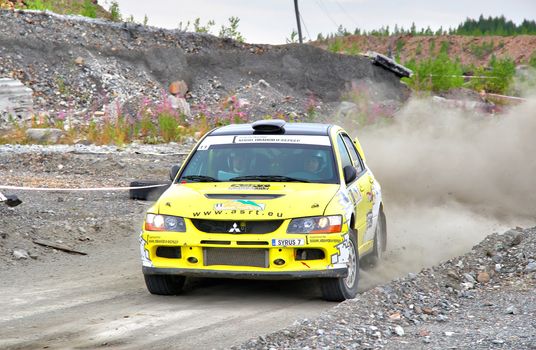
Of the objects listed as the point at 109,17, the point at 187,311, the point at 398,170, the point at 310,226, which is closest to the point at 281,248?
the point at 310,226

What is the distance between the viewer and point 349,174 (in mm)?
10461

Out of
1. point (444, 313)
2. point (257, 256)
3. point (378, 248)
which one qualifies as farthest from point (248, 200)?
point (378, 248)

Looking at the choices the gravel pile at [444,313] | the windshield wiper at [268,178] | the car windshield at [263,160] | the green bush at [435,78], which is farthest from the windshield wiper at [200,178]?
the green bush at [435,78]

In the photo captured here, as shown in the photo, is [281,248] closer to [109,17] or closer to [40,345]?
[40,345]

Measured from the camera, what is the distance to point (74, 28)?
1565 inches

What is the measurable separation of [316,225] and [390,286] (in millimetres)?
882

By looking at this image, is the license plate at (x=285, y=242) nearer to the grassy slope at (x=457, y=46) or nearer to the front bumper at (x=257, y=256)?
the front bumper at (x=257, y=256)

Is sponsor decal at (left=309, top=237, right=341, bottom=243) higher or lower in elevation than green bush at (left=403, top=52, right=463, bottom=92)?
higher

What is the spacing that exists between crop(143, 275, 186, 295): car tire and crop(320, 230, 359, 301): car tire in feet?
4.65

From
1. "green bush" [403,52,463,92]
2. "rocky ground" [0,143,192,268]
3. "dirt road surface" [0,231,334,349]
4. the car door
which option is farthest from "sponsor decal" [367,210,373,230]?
"green bush" [403,52,463,92]

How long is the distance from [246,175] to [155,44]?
32.0 metres

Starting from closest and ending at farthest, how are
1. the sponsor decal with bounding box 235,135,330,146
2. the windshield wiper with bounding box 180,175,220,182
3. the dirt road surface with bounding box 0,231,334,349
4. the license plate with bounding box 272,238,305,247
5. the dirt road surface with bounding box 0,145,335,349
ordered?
1. the dirt road surface with bounding box 0,231,334,349
2. the dirt road surface with bounding box 0,145,335,349
3. the license plate with bounding box 272,238,305,247
4. the windshield wiper with bounding box 180,175,220,182
5. the sponsor decal with bounding box 235,135,330,146

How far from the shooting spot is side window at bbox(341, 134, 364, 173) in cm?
1167

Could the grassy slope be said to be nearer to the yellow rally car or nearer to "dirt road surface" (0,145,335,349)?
"dirt road surface" (0,145,335,349)
